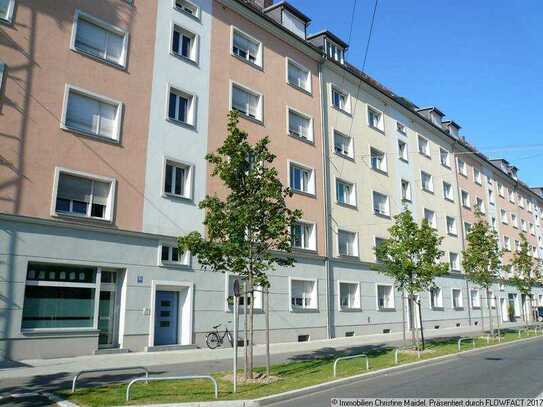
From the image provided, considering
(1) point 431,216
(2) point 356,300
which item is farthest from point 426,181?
(2) point 356,300

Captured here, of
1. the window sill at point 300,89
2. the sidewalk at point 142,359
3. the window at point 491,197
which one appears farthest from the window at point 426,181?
the sidewalk at point 142,359

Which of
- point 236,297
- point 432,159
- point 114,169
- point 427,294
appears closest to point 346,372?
point 236,297

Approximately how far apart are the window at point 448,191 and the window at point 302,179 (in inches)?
687

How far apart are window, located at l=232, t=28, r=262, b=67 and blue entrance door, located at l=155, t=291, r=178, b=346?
11.5 meters

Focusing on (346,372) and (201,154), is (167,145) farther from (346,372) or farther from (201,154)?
(346,372)

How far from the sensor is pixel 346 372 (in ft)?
38.8


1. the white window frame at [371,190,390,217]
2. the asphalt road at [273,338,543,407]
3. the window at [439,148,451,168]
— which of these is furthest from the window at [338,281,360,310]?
the window at [439,148,451,168]

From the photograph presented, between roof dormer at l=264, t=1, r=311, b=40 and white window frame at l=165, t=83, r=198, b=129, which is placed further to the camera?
roof dormer at l=264, t=1, r=311, b=40

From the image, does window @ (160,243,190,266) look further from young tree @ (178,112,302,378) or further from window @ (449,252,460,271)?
window @ (449,252,460,271)

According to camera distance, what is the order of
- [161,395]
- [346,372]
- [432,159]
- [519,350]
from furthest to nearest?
[432,159], [519,350], [346,372], [161,395]

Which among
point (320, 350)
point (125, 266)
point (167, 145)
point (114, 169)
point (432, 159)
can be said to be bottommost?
point (320, 350)

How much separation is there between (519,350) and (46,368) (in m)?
15.9

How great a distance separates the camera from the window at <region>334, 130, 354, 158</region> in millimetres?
27469

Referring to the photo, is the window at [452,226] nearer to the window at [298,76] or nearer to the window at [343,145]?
the window at [343,145]
